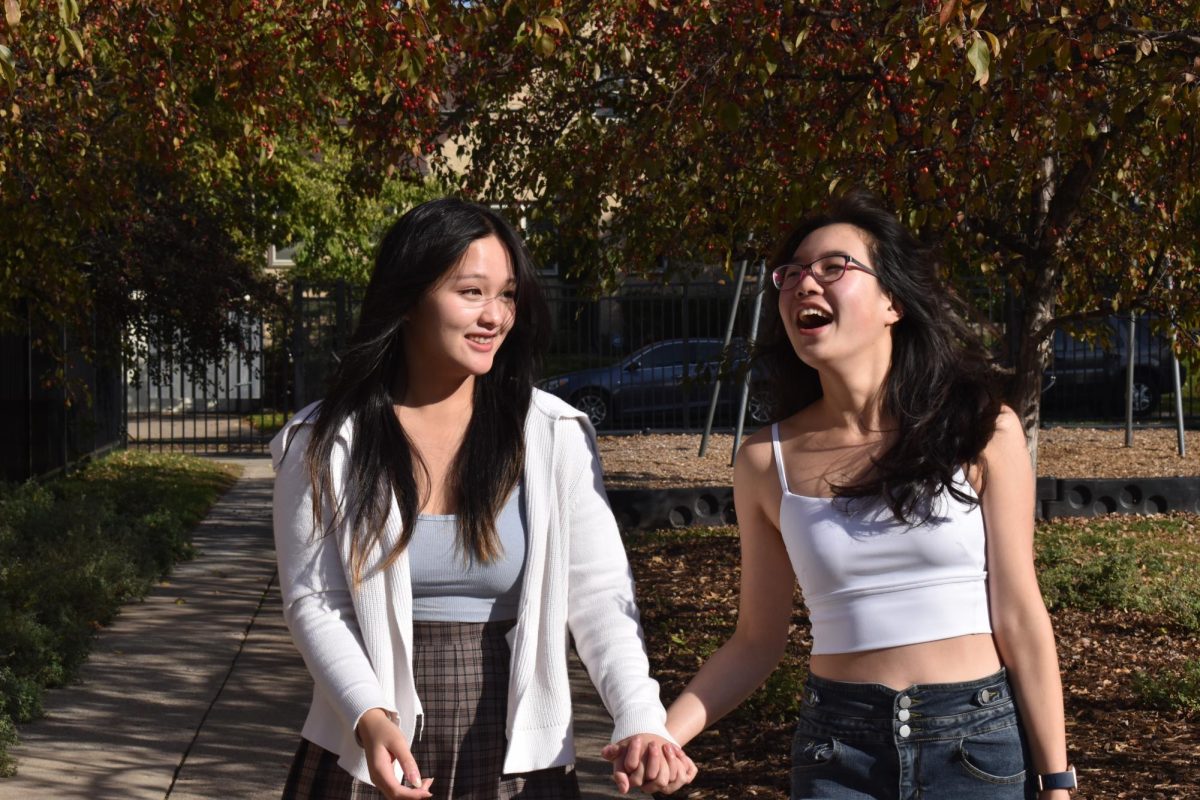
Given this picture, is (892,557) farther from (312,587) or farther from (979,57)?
(979,57)

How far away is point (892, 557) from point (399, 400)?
101cm

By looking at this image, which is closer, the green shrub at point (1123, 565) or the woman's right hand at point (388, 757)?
the woman's right hand at point (388, 757)

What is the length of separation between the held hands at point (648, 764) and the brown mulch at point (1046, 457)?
1102 centimetres

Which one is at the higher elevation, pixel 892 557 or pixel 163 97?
pixel 163 97

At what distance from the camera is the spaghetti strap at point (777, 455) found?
2.80 m

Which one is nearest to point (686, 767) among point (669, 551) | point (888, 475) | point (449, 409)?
point (888, 475)

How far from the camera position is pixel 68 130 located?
9156 millimetres

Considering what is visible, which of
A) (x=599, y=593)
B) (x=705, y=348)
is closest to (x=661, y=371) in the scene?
(x=705, y=348)

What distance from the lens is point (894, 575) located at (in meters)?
2.60

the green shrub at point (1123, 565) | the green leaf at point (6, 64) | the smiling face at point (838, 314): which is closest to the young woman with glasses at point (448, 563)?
the smiling face at point (838, 314)

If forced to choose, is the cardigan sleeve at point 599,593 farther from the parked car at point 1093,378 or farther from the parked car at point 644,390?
the parked car at point 1093,378

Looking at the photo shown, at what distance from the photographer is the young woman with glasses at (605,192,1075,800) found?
8.38ft

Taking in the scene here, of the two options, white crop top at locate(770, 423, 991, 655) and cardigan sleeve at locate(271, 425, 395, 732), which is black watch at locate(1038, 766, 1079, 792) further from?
cardigan sleeve at locate(271, 425, 395, 732)

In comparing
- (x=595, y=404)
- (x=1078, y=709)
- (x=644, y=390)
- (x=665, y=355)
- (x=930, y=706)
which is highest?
(x=665, y=355)
